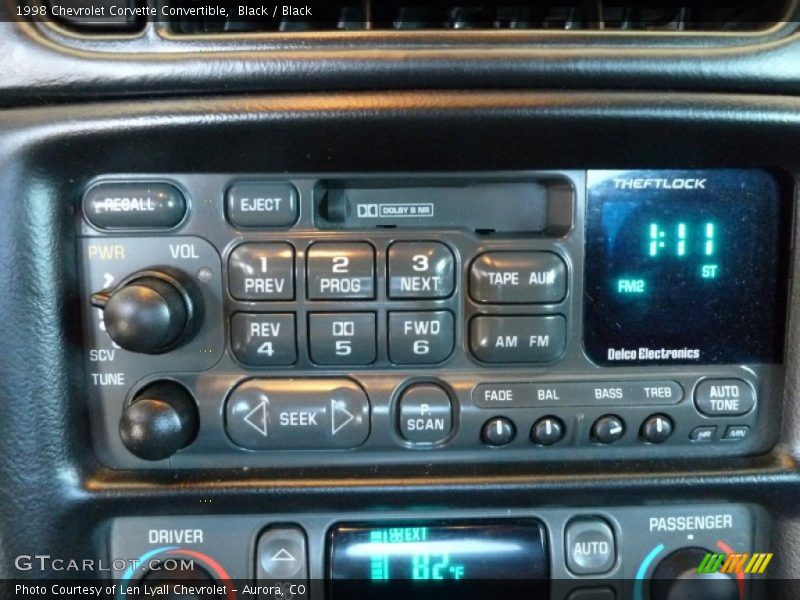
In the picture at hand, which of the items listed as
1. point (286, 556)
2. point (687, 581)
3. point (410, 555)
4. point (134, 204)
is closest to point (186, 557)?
point (286, 556)

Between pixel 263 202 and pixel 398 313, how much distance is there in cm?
15

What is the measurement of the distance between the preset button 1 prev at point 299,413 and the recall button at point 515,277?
0.48ft

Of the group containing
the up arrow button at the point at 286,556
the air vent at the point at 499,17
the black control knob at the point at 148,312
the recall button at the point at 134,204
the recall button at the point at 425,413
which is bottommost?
the up arrow button at the point at 286,556

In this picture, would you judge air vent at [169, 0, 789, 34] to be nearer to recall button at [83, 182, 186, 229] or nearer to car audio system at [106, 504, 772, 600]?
recall button at [83, 182, 186, 229]

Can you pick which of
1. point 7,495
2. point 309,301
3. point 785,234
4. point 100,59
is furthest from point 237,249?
point 785,234

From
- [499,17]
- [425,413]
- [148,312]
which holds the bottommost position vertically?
[425,413]

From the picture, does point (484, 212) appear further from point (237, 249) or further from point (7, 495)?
point (7, 495)

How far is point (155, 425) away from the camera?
2.01ft

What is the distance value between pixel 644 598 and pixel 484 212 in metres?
0.40

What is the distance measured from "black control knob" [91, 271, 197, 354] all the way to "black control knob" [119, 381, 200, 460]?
5 cm

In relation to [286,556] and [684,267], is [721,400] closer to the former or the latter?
[684,267]

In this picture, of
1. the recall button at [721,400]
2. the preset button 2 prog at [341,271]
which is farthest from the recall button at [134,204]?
the recall button at [721,400]

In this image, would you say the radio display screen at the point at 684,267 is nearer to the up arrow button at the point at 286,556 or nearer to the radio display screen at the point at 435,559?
the radio display screen at the point at 435,559

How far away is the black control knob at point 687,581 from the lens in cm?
68
